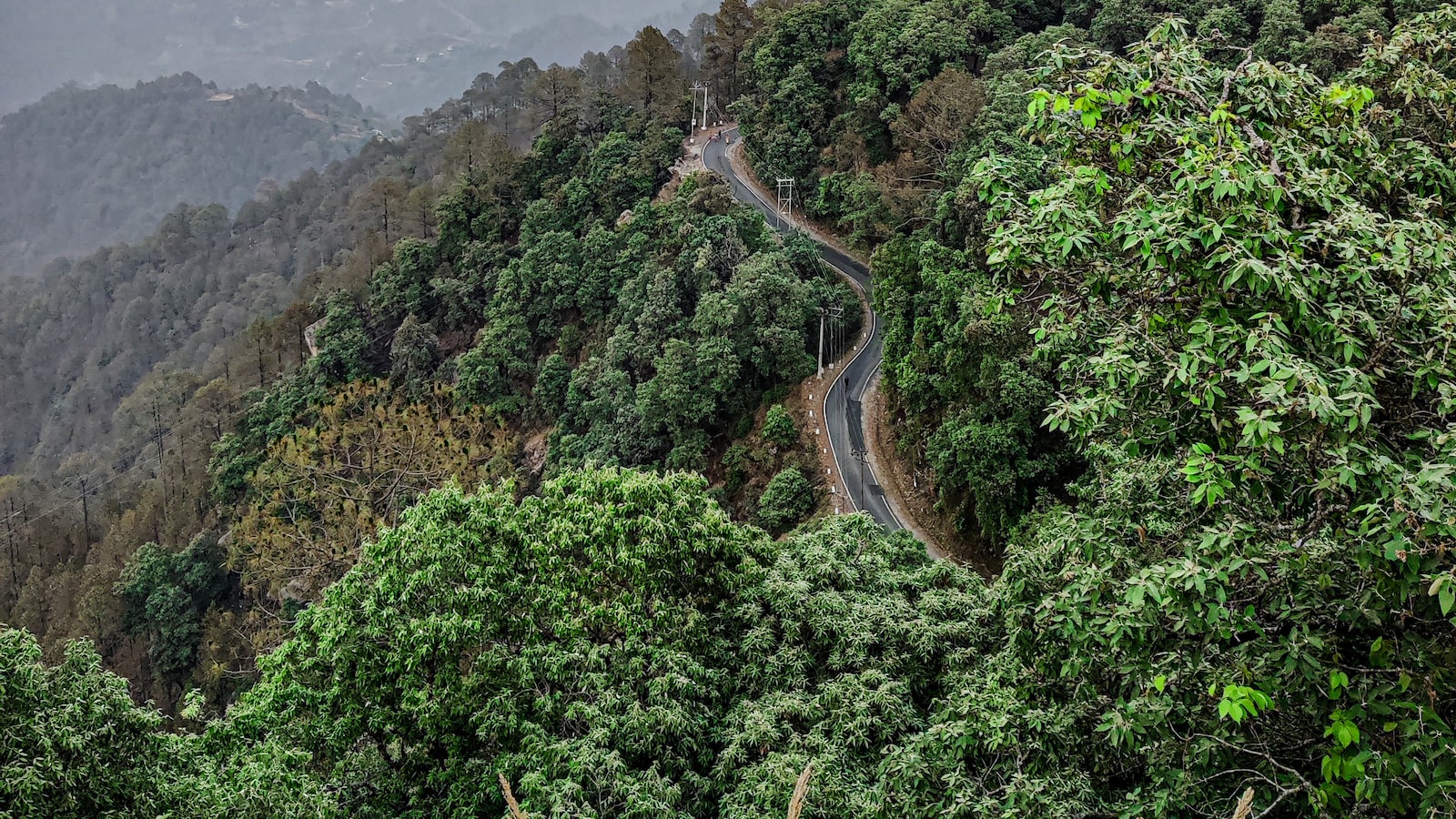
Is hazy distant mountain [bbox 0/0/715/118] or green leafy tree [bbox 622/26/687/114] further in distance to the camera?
hazy distant mountain [bbox 0/0/715/118]

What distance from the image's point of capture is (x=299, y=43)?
185 m

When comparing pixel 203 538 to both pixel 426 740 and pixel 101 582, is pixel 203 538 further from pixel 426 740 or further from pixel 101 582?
pixel 426 740

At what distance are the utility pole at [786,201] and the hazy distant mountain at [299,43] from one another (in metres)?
133

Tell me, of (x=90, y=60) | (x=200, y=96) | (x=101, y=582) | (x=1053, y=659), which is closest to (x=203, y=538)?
(x=101, y=582)

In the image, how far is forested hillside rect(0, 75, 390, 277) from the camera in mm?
116875

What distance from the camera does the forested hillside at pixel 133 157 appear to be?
117 meters

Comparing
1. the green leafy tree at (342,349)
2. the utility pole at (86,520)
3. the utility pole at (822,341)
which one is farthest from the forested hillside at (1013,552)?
the utility pole at (86,520)

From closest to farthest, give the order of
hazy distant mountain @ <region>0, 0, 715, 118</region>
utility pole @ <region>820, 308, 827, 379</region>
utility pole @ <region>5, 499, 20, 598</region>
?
utility pole @ <region>820, 308, 827, 379</region>, utility pole @ <region>5, 499, 20, 598</region>, hazy distant mountain @ <region>0, 0, 715, 118</region>

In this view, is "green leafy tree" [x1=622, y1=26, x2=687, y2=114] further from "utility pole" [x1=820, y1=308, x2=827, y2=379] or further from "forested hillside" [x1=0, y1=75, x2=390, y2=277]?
"forested hillside" [x1=0, y1=75, x2=390, y2=277]

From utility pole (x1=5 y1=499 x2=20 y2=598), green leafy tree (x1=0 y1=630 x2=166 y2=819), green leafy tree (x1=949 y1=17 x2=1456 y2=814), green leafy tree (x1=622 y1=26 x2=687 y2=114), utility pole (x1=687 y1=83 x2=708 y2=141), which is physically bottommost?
utility pole (x1=5 y1=499 x2=20 y2=598)

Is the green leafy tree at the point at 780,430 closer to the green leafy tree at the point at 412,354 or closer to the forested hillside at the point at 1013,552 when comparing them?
the forested hillside at the point at 1013,552

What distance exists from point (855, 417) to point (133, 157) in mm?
131041

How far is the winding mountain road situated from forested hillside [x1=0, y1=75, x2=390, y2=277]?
327 ft

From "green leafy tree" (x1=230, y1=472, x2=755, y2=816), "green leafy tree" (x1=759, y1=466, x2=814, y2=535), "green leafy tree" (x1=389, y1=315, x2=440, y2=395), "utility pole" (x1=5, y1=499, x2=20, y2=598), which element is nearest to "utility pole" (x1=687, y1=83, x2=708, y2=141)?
Result: "green leafy tree" (x1=389, y1=315, x2=440, y2=395)
